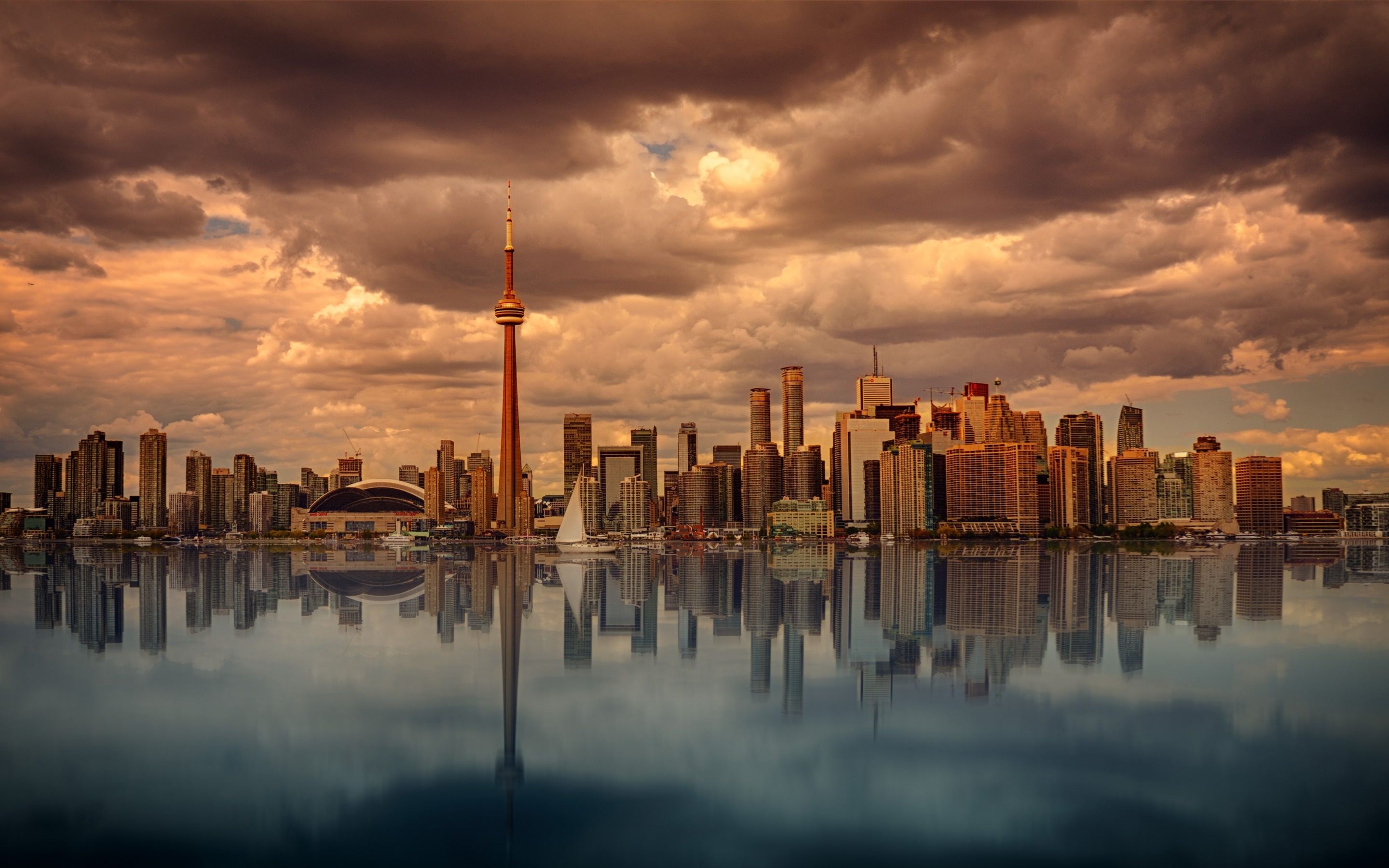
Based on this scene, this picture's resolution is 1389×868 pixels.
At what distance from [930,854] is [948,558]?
565ft

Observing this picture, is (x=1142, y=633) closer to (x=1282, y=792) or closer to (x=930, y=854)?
(x=1282, y=792)

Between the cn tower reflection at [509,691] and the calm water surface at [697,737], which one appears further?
the cn tower reflection at [509,691]

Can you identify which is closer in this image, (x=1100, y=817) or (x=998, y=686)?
(x=1100, y=817)

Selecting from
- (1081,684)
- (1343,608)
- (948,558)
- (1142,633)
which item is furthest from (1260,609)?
(948,558)

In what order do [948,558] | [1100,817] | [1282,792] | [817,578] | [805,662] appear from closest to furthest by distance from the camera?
[1100,817] < [1282,792] < [805,662] < [817,578] < [948,558]

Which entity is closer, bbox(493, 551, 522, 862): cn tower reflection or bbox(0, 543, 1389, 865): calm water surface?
bbox(0, 543, 1389, 865): calm water surface

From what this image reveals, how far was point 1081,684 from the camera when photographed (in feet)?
175

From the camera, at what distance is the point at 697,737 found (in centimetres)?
4244

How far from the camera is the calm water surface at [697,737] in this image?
102 feet

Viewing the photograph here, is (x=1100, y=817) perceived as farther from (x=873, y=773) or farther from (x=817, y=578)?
(x=817, y=578)

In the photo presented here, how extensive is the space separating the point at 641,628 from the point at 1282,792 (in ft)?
159

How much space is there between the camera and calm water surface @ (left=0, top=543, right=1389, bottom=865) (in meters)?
31.1

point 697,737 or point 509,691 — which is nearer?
point 697,737

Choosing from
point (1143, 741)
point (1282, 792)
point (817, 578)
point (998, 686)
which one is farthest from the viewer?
point (817, 578)
